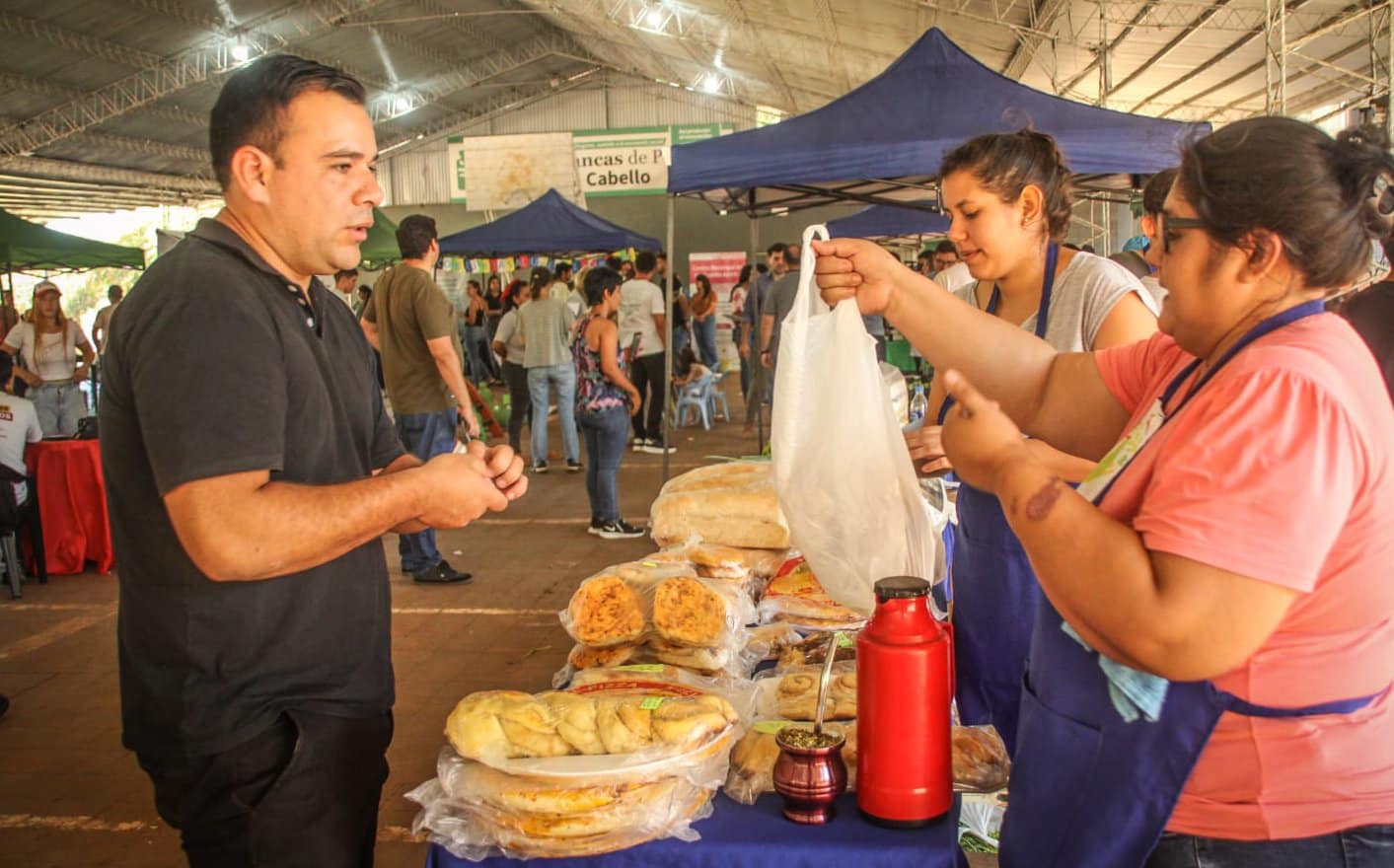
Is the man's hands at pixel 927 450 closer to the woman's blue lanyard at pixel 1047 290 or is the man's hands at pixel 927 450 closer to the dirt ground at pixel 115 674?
the woman's blue lanyard at pixel 1047 290

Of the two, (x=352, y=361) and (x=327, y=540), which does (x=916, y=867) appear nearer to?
(x=327, y=540)

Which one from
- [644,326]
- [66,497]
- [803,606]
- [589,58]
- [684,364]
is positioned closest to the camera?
[803,606]

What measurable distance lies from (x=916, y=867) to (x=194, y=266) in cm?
141

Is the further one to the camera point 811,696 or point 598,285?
point 598,285

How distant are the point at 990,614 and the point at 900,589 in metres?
0.69

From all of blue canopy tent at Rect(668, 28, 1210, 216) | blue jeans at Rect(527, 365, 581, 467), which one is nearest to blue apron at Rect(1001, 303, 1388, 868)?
blue canopy tent at Rect(668, 28, 1210, 216)

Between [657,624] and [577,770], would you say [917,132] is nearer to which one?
[657,624]

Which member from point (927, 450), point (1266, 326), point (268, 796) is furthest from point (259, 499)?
point (927, 450)

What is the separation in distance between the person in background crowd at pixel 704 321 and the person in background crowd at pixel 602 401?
742cm

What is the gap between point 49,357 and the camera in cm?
975

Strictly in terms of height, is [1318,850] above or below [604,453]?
above

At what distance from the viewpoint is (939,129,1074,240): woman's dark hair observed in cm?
231

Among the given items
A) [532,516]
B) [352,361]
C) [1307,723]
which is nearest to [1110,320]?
[1307,723]

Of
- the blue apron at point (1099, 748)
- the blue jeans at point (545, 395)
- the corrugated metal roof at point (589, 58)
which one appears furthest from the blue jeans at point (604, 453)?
the corrugated metal roof at point (589, 58)
